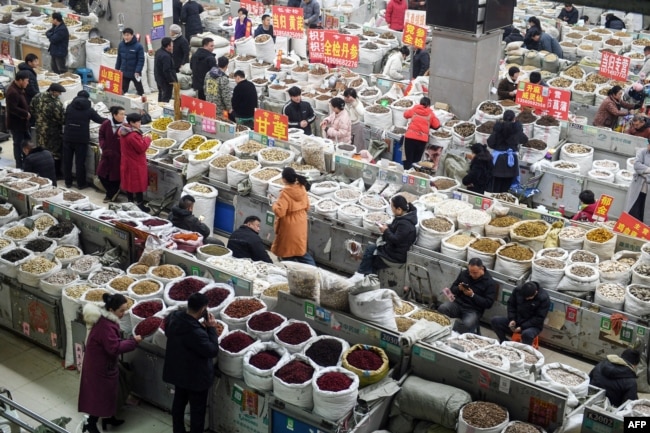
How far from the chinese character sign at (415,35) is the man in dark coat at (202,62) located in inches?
166

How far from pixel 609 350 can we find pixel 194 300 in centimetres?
524

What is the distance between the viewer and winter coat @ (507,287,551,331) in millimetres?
10375

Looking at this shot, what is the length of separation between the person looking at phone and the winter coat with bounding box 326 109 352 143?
5106 mm

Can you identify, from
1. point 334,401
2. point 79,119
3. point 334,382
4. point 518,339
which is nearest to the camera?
point 334,401

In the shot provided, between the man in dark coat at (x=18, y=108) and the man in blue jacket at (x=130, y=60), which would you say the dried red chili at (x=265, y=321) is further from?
the man in blue jacket at (x=130, y=60)

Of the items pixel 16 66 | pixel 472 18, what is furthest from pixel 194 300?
pixel 16 66

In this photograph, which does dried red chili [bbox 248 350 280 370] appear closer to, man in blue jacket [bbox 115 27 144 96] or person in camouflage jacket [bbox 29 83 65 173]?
person in camouflage jacket [bbox 29 83 65 173]

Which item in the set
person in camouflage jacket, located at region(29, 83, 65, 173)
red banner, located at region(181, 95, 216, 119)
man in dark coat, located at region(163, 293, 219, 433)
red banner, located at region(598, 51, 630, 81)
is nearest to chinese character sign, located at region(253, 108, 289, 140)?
red banner, located at region(181, 95, 216, 119)

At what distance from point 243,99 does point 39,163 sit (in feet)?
13.3

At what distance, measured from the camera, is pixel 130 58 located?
1880 centimetres

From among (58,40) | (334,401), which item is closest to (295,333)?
(334,401)

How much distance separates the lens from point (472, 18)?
51.5 feet

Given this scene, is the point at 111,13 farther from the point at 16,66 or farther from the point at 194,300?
the point at 194,300

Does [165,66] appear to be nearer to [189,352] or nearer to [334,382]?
[189,352]
